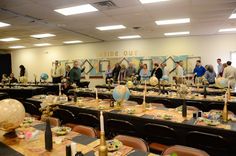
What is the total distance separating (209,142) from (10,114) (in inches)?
93.9

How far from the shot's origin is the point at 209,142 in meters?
2.63

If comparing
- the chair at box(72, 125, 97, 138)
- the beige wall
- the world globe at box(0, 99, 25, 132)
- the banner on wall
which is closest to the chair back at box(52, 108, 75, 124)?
the chair at box(72, 125, 97, 138)

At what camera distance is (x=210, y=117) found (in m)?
3.09

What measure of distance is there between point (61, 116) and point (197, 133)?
266 cm

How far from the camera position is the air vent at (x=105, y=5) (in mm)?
4801

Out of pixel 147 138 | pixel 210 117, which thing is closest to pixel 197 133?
pixel 210 117

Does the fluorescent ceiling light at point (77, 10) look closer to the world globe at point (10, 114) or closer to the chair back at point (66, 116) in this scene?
the chair back at point (66, 116)

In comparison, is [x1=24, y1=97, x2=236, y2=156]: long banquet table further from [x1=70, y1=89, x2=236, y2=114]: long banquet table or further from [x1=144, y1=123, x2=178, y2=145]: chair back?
[x1=70, y1=89, x2=236, y2=114]: long banquet table

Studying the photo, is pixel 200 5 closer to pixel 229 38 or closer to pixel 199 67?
pixel 199 67

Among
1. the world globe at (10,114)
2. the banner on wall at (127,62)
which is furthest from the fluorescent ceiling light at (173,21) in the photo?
the world globe at (10,114)

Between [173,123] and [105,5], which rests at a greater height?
[105,5]

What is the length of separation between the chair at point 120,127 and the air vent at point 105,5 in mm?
2835

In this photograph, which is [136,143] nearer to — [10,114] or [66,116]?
[10,114]

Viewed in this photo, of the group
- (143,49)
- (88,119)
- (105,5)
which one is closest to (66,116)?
(88,119)
